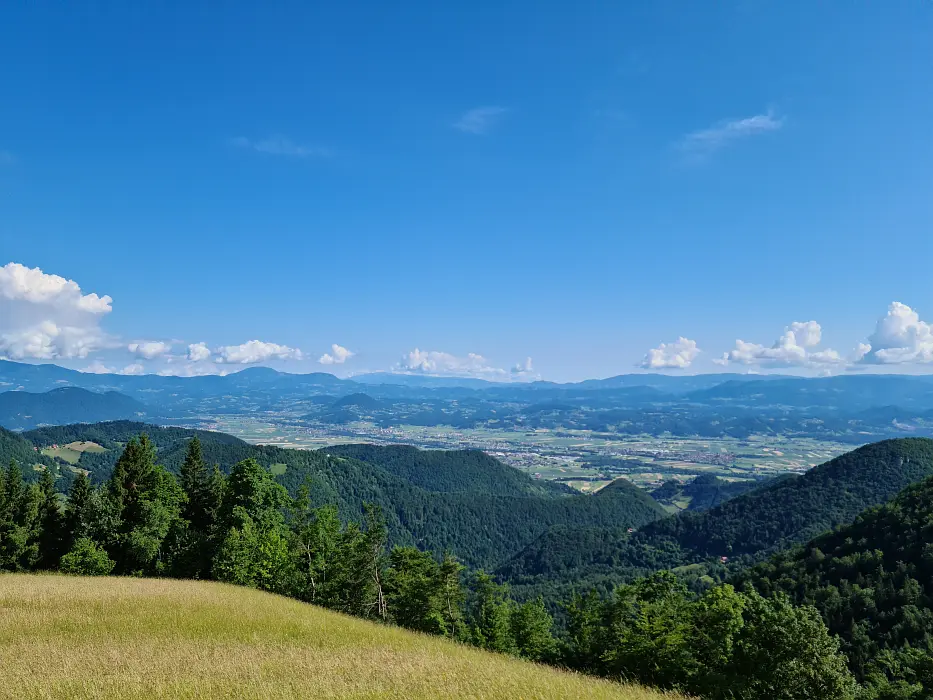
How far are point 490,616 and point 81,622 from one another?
1197 inches

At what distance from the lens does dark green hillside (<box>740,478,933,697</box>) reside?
65312 mm

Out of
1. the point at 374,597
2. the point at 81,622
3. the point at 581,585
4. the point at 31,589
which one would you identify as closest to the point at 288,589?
the point at 374,597

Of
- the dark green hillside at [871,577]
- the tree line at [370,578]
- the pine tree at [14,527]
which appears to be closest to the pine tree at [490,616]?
the tree line at [370,578]

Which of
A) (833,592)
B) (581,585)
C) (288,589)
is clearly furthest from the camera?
(581,585)

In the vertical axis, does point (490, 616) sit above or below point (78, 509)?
below

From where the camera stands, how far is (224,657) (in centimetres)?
1234

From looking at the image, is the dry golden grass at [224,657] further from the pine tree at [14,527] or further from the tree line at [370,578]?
the pine tree at [14,527]

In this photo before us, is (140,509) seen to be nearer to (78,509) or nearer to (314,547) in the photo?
(78,509)

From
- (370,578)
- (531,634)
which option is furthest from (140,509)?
(531,634)

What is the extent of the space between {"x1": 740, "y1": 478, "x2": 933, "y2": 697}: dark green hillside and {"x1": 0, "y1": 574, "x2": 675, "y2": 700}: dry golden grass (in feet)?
188

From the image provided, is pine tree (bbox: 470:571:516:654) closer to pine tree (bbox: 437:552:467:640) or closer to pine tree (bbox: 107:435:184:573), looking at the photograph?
pine tree (bbox: 437:552:467:640)

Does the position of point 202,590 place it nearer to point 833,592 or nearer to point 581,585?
point 833,592

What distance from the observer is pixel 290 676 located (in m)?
10.7

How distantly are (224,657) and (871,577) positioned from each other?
99234mm
